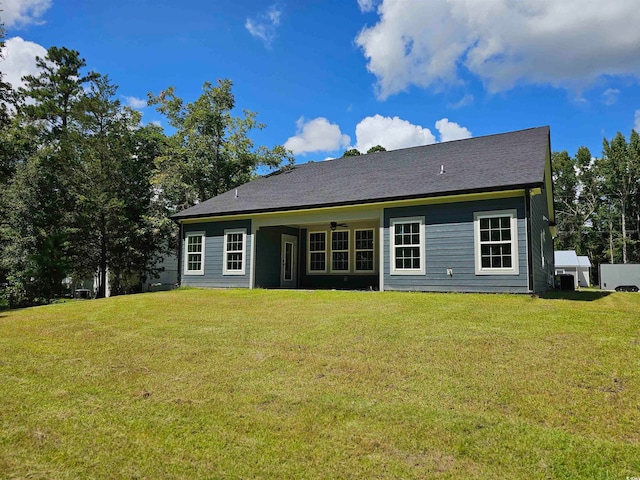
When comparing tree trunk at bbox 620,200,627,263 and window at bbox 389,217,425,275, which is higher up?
tree trunk at bbox 620,200,627,263

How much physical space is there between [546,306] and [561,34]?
1071 centimetres

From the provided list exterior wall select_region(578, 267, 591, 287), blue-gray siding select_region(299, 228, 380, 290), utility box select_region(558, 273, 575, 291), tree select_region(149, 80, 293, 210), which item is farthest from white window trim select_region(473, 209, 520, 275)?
exterior wall select_region(578, 267, 591, 287)

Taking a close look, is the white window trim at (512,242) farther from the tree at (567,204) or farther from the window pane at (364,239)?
the tree at (567,204)

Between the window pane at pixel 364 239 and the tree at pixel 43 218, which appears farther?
→ the tree at pixel 43 218

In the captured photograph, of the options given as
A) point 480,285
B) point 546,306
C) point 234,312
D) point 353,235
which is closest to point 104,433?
point 234,312

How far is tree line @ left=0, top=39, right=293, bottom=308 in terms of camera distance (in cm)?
1842

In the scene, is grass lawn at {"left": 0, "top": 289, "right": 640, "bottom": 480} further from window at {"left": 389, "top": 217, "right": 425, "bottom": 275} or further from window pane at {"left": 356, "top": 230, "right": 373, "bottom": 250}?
window pane at {"left": 356, "top": 230, "right": 373, "bottom": 250}

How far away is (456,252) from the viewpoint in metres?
11.7

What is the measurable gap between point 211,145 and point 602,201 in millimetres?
41550

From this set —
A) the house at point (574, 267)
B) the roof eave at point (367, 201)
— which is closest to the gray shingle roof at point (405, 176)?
the roof eave at point (367, 201)

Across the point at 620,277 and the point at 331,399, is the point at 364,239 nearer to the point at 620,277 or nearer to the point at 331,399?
the point at 331,399

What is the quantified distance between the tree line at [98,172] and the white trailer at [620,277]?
74.1 feet

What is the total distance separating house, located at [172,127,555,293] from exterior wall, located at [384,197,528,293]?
27 millimetres

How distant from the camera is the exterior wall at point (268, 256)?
15966mm
